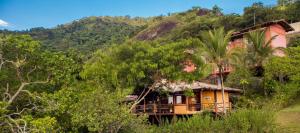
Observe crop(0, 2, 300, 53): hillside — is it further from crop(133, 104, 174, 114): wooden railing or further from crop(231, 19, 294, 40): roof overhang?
crop(231, 19, 294, 40): roof overhang

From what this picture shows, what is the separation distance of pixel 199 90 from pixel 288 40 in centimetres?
1977

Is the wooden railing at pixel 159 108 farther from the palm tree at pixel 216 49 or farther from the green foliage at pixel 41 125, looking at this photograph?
the green foliage at pixel 41 125

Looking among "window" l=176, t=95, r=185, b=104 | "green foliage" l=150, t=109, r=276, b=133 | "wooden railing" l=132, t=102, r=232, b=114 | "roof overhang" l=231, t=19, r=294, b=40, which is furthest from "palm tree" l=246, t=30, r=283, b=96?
"green foliage" l=150, t=109, r=276, b=133

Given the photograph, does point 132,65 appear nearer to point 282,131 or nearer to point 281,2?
point 282,131

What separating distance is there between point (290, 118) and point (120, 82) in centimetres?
1160

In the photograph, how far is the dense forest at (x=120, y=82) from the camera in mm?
16078

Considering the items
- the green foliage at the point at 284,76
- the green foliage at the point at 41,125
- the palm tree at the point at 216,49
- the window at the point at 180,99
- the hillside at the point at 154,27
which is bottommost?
the green foliage at the point at 41,125

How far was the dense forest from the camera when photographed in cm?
1608

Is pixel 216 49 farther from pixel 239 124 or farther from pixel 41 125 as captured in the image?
pixel 41 125

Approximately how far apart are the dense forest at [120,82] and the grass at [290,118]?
637 millimetres

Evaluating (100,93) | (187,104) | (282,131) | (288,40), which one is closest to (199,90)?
(187,104)

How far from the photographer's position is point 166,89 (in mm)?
27703

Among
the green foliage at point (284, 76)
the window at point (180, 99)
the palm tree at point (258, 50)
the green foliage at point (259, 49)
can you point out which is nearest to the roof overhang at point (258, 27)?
the palm tree at point (258, 50)

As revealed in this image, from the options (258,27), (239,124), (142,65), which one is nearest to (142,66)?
(142,65)
